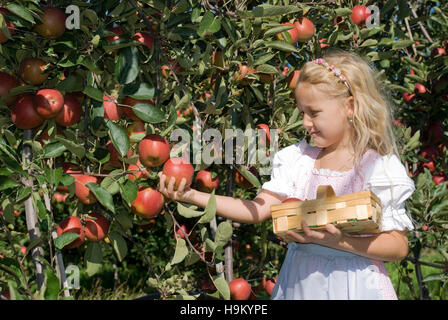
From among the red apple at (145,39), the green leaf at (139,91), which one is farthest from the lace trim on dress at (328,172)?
the red apple at (145,39)

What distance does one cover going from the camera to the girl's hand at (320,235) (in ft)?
4.22

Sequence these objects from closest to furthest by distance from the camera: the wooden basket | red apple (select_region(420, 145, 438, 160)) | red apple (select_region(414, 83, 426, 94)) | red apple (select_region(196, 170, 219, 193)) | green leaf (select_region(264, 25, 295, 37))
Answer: the wooden basket, green leaf (select_region(264, 25, 295, 37)), red apple (select_region(196, 170, 219, 193)), red apple (select_region(414, 83, 426, 94)), red apple (select_region(420, 145, 438, 160))

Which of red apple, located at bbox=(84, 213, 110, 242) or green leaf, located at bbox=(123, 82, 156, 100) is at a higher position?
green leaf, located at bbox=(123, 82, 156, 100)

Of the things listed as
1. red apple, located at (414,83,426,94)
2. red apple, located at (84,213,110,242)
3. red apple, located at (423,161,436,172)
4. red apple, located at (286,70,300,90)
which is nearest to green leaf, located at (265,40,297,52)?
red apple, located at (286,70,300,90)

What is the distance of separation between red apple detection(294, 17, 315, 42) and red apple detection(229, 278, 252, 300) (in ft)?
3.33

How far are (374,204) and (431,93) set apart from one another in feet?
6.31

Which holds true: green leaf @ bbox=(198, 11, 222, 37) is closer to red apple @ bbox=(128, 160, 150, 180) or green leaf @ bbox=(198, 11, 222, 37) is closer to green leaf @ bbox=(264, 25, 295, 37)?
green leaf @ bbox=(264, 25, 295, 37)

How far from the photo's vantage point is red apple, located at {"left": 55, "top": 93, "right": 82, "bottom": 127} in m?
1.66

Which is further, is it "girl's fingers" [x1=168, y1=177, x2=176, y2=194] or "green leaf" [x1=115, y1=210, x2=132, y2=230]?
"green leaf" [x1=115, y1=210, x2=132, y2=230]

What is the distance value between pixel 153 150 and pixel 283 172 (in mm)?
460

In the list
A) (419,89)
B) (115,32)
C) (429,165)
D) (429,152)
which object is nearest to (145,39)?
(115,32)

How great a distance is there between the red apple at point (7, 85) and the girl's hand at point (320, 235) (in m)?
0.98

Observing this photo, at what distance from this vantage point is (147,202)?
1597 mm
